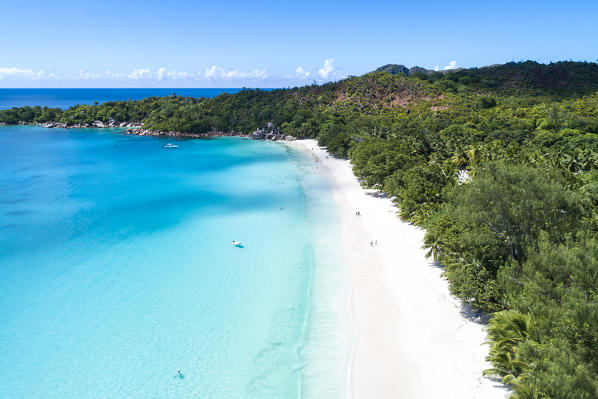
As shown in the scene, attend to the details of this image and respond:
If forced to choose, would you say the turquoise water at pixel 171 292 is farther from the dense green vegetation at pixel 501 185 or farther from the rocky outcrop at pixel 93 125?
the rocky outcrop at pixel 93 125

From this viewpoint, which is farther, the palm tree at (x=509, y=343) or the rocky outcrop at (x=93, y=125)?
the rocky outcrop at (x=93, y=125)

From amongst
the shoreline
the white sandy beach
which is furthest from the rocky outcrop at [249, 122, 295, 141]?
the white sandy beach

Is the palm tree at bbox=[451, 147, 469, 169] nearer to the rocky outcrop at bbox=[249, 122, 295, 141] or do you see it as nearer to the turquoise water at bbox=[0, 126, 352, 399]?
the turquoise water at bbox=[0, 126, 352, 399]

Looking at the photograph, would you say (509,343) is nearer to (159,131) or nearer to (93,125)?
(159,131)

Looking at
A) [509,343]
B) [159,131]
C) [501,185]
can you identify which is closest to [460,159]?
[501,185]

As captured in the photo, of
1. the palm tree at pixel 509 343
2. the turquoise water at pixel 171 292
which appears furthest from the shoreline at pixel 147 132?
the palm tree at pixel 509 343

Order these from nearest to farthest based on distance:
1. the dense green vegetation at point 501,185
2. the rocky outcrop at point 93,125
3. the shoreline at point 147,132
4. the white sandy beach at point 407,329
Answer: the dense green vegetation at point 501,185 < the white sandy beach at point 407,329 < the shoreline at point 147,132 < the rocky outcrop at point 93,125
